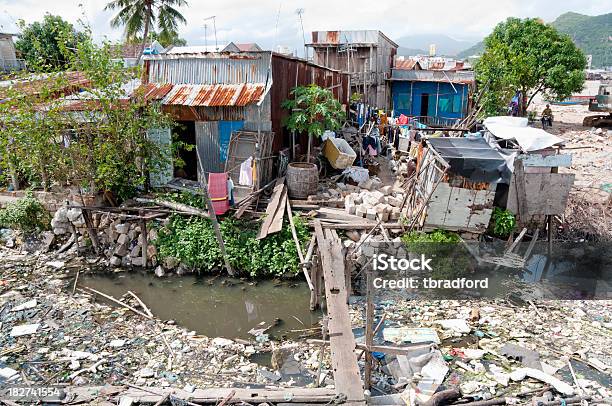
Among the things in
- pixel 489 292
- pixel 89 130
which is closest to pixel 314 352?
pixel 489 292

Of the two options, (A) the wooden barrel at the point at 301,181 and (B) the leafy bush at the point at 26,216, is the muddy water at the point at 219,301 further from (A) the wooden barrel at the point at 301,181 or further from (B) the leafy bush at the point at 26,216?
(B) the leafy bush at the point at 26,216

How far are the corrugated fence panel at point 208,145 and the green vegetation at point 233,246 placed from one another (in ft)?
7.34

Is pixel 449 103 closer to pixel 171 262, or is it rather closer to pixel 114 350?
pixel 171 262

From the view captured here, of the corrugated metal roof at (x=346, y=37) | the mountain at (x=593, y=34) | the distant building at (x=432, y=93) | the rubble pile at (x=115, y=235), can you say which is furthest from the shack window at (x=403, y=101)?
the mountain at (x=593, y=34)

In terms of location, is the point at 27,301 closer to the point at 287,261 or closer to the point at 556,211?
the point at 287,261

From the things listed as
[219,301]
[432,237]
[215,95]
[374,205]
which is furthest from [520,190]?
[215,95]

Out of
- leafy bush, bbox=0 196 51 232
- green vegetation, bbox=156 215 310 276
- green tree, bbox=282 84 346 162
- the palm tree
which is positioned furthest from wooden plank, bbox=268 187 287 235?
the palm tree

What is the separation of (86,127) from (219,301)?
565cm

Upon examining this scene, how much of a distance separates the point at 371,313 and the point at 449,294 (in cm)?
449

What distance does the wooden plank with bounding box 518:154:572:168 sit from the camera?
10.0 meters

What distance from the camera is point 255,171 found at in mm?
11352

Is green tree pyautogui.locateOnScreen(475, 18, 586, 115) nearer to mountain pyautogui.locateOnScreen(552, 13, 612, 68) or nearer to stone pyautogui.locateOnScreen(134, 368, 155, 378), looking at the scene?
stone pyautogui.locateOnScreen(134, 368, 155, 378)

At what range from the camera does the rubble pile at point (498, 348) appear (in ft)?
21.7

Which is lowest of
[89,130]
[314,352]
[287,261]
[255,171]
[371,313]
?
[314,352]
